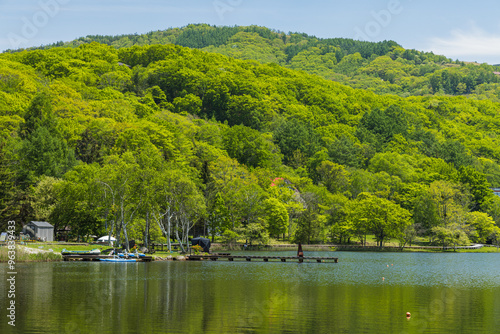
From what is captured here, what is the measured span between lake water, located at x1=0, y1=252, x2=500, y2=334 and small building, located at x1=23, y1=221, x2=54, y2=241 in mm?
20330

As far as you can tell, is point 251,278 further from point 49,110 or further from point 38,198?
point 49,110

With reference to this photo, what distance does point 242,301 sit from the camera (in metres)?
38.6

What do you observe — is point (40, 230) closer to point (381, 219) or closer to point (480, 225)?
point (381, 219)

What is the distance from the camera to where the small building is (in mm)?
79875

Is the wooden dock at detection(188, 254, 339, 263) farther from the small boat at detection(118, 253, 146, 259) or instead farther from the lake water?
the lake water

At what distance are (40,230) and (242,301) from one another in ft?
165

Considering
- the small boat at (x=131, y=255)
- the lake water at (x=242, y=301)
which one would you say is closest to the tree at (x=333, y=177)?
the small boat at (x=131, y=255)

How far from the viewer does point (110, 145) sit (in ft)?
371

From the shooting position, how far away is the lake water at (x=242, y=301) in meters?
30.1

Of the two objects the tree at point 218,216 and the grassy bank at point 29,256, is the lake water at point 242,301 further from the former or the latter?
the tree at point 218,216

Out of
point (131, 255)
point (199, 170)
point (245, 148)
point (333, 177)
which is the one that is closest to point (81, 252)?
point (131, 255)

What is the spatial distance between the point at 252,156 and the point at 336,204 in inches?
1210

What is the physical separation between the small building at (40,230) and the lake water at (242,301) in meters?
20.3

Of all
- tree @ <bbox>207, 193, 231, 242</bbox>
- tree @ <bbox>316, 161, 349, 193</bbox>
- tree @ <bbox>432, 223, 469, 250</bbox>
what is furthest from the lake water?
tree @ <bbox>316, 161, 349, 193</bbox>
